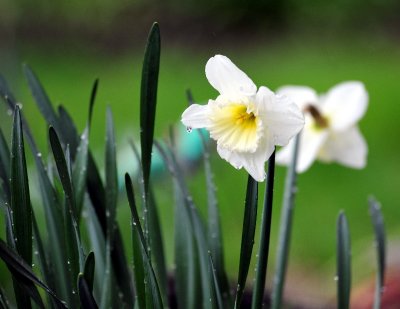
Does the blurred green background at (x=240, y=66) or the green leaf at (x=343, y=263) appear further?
the blurred green background at (x=240, y=66)

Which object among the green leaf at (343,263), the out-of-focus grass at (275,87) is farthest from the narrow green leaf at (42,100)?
the out-of-focus grass at (275,87)

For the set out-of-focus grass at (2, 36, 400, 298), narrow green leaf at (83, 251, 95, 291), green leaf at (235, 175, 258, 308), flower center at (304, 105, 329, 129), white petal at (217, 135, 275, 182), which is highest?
out-of-focus grass at (2, 36, 400, 298)

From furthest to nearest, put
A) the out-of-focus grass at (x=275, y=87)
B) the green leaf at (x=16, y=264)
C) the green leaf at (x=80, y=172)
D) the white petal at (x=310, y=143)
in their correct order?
the out-of-focus grass at (x=275, y=87)
the white petal at (x=310, y=143)
the green leaf at (x=80, y=172)
the green leaf at (x=16, y=264)

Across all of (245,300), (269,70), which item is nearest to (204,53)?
(269,70)

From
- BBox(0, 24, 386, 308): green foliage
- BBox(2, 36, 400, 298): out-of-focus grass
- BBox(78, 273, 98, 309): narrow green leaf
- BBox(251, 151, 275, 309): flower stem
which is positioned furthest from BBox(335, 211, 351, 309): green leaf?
BBox(2, 36, 400, 298): out-of-focus grass

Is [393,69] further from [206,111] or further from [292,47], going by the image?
[206,111]

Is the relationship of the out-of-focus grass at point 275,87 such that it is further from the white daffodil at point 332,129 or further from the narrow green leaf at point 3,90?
the narrow green leaf at point 3,90

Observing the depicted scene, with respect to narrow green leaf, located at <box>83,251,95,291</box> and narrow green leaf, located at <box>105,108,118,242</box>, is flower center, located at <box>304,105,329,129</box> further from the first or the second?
narrow green leaf, located at <box>83,251,95,291</box>
